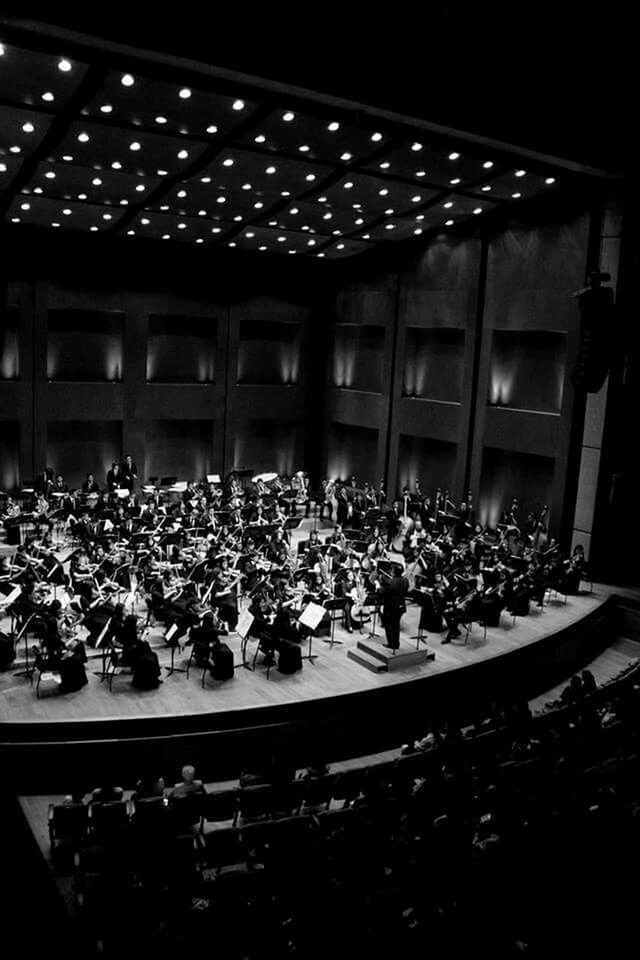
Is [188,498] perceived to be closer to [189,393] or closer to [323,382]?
[189,393]

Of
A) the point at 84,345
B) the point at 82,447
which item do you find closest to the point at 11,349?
the point at 84,345

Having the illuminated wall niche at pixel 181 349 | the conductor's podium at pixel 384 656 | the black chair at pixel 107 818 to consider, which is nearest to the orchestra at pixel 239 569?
the conductor's podium at pixel 384 656

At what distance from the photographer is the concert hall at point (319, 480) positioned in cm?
645

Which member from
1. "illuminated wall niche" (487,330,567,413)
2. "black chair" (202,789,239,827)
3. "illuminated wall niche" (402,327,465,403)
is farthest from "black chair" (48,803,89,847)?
"illuminated wall niche" (402,327,465,403)

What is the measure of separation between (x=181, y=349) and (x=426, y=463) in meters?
7.94

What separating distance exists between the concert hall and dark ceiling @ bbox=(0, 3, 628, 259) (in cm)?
7

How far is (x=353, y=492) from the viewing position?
865 inches

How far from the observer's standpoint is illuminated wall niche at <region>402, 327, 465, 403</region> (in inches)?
833

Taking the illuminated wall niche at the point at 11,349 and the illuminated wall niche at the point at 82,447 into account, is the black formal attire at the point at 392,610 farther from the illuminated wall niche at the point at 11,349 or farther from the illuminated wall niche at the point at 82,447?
the illuminated wall niche at the point at 11,349

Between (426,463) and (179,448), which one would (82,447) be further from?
(426,463)

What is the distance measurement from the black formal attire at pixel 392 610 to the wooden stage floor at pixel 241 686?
1.59 ft

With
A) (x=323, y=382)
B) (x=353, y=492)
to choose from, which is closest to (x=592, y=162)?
(x=353, y=492)

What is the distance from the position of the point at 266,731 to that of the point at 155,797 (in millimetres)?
2890

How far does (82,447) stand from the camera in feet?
→ 74.2
